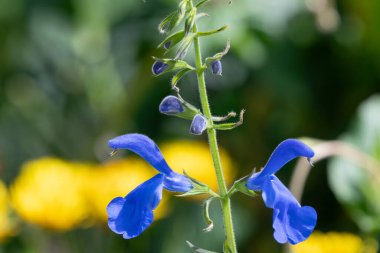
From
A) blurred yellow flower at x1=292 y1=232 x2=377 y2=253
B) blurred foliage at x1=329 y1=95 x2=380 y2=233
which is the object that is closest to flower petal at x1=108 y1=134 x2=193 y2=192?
blurred yellow flower at x1=292 y1=232 x2=377 y2=253

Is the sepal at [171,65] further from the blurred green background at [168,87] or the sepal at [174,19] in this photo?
the blurred green background at [168,87]

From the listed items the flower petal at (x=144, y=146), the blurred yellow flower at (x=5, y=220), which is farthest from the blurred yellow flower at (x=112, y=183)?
the flower petal at (x=144, y=146)

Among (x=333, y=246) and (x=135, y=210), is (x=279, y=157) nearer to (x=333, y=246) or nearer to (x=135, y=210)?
(x=135, y=210)

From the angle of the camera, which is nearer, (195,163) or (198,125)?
(198,125)

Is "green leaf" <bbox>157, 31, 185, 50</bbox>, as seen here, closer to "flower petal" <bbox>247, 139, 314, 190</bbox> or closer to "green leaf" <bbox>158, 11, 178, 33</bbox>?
"green leaf" <bbox>158, 11, 178, 33</bbox>

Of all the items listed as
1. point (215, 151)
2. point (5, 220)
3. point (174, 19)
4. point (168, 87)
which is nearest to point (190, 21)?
point (174, 19)
